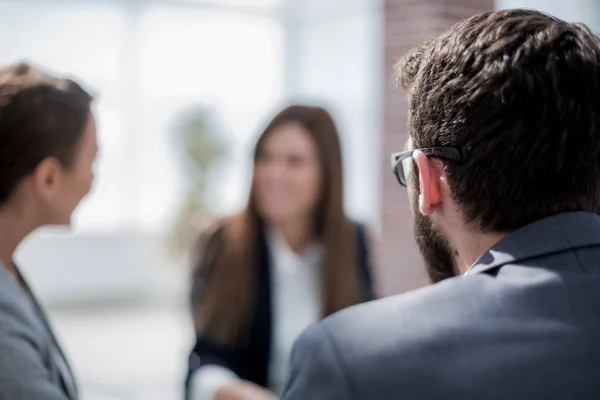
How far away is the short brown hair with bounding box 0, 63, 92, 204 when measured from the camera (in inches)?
48.8

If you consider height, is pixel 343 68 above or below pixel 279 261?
above

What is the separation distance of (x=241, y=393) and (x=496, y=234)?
1025mm

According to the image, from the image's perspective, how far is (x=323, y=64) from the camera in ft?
30.7

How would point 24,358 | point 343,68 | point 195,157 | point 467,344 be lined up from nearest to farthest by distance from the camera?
point 467,344 < point 24,358 < point 195,157 < point 343,68

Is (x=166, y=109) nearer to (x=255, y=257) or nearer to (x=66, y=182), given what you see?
(x=255, y=257)

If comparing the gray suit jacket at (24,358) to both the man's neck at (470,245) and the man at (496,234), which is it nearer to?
the man at (496,234)

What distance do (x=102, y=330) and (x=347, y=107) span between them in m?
3.86

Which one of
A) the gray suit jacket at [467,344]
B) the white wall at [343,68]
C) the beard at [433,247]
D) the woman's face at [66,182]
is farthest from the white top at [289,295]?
the white wall at [343,68]

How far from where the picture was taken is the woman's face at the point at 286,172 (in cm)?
200

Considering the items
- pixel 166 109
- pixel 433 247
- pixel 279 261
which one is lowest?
pixel 279 261

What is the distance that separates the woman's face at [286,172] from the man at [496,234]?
3.73ft

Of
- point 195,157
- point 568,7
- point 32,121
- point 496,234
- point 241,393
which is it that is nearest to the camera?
point 496,234

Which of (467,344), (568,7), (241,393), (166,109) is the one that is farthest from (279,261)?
(166,109)

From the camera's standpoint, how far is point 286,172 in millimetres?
2010
